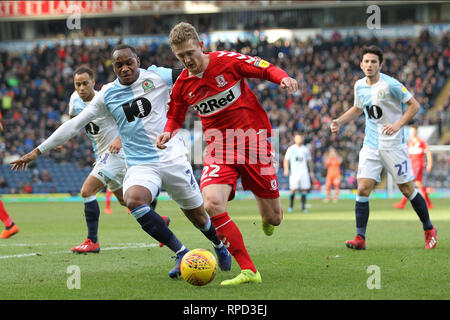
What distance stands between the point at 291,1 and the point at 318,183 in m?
13.8

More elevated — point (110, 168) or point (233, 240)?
point (110, 168)

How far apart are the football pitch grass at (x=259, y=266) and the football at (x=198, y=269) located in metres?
0.10

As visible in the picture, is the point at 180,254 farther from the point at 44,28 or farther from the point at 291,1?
the point at 44,28

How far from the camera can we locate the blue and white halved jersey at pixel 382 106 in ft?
30.0

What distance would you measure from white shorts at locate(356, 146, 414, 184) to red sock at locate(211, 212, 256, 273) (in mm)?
3568

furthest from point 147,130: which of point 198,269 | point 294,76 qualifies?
point 294,76

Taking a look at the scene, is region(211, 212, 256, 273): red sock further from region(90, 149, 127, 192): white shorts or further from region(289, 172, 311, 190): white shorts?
region(289, 172, 311, 190): white shorts

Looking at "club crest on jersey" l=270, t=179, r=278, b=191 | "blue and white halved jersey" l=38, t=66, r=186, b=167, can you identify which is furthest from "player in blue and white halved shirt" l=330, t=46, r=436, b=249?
"blue and white halved jersey" l=38, t=66, r=186, b=167

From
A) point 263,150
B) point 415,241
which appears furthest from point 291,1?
point 263,150

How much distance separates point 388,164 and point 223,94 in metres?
3.68

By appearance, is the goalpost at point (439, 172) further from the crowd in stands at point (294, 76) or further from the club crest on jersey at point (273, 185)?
the club crest on jersey at point (273, 185)

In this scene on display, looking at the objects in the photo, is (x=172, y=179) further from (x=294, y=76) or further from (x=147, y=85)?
(x=294, y=76)

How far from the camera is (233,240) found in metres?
6.18

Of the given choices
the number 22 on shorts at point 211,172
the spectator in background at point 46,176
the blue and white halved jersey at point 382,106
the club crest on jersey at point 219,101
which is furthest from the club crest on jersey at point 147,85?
the spectator in background at point 46,176
